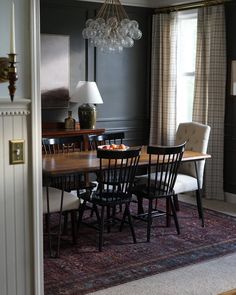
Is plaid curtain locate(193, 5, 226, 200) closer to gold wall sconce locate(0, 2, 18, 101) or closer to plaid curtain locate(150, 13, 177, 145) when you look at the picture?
plaid curtain locate(150, 13, 177, 145)

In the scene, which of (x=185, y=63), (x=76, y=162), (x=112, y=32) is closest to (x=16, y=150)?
(x=76, y=162)

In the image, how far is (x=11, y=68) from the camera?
2.29 m

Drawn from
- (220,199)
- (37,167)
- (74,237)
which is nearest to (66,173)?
(74,237)

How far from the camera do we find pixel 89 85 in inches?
231

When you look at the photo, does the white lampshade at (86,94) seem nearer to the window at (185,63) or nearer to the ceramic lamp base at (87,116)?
the ceramic lamp base at (87,116)

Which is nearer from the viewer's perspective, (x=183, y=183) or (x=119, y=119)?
(x=183, y=183)

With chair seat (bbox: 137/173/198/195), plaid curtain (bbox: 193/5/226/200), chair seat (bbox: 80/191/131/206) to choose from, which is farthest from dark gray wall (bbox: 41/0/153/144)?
chair seat (bbox: 80/191/131/206)

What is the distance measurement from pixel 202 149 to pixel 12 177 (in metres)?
3.02

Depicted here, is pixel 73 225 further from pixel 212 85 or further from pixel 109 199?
pixel 212 85

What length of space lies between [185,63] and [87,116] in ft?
5.22

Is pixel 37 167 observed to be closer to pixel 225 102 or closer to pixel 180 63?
pixel 225 102

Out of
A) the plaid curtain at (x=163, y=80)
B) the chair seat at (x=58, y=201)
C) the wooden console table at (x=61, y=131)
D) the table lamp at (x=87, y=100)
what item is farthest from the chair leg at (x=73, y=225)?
the plaid curtain at (x=163, y=80)

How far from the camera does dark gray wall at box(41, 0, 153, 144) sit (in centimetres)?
616

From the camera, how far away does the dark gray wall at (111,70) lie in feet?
20.2
